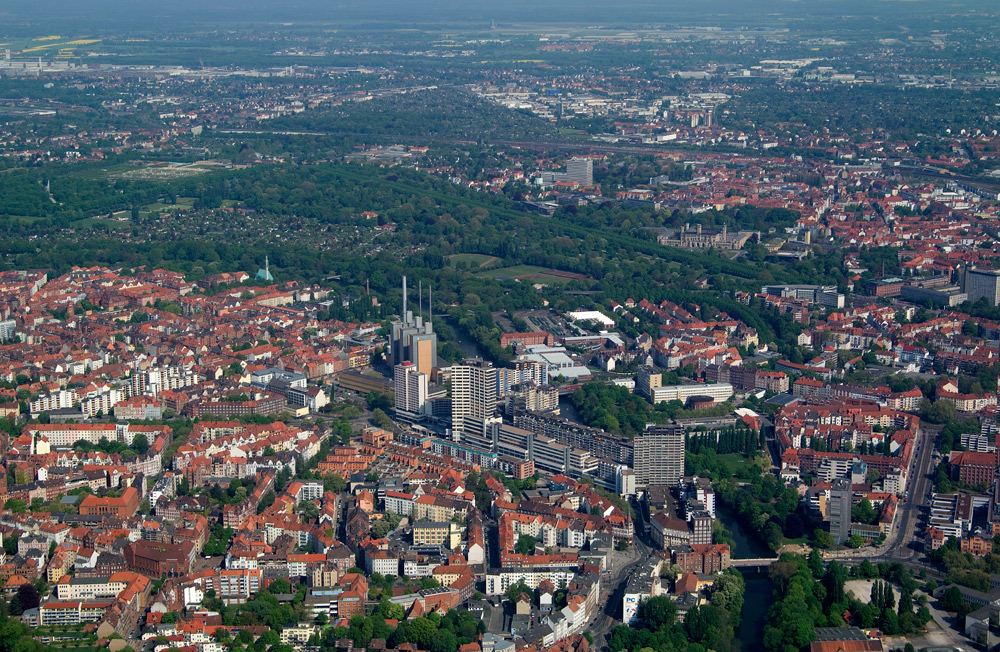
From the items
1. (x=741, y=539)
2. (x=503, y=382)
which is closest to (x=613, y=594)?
(x=741, y=539)

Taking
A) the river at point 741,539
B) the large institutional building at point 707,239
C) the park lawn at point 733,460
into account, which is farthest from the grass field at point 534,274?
the river at point 741,539

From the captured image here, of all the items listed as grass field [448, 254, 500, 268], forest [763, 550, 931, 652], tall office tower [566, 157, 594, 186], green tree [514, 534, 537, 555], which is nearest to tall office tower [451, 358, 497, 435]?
green tree [514, 534, 537, 555]

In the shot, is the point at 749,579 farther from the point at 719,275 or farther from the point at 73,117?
the point at 73,117

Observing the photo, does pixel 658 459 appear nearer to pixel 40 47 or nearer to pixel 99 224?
pixel 99 224

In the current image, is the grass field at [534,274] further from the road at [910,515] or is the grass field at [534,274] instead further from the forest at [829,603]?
the forest at [829,603]

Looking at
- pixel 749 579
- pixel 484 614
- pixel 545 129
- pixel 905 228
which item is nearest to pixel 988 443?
pixel 749 579
